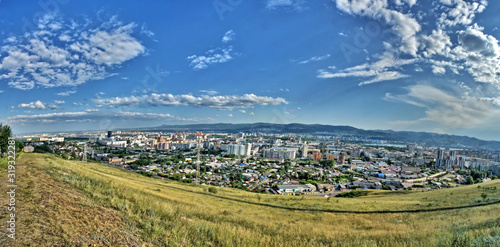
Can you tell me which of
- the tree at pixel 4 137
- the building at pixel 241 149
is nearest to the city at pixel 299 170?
the building at pixel 241 149

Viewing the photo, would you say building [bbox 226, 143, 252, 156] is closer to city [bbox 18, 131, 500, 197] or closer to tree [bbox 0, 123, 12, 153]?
city [bbox 18, 131, 500, 197]

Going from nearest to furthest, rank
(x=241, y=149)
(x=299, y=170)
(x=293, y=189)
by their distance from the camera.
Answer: (x=293, y=189) < (x=299, y=170) < (x=241, y=149)

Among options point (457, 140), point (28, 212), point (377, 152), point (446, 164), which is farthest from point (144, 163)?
point (457, 140)

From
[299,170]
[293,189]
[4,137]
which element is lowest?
[299,170]

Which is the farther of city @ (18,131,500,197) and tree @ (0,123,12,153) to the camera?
city @ (18,131,500,197)

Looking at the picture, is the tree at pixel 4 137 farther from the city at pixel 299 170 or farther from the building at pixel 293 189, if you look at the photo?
the building at pixel 293 189

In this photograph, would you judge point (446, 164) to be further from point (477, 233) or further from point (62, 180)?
point (62, 180)

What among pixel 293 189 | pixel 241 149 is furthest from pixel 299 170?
pixel 241 149

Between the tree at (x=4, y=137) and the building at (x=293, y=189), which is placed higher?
the tree at (x=4, y=137)

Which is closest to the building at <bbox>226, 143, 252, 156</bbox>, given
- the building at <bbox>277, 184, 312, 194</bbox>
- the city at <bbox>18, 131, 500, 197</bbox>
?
the city at <bbox>18, 131, 500, 197</bbox>

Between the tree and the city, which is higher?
the tree

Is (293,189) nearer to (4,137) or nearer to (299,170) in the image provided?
(299,170)
